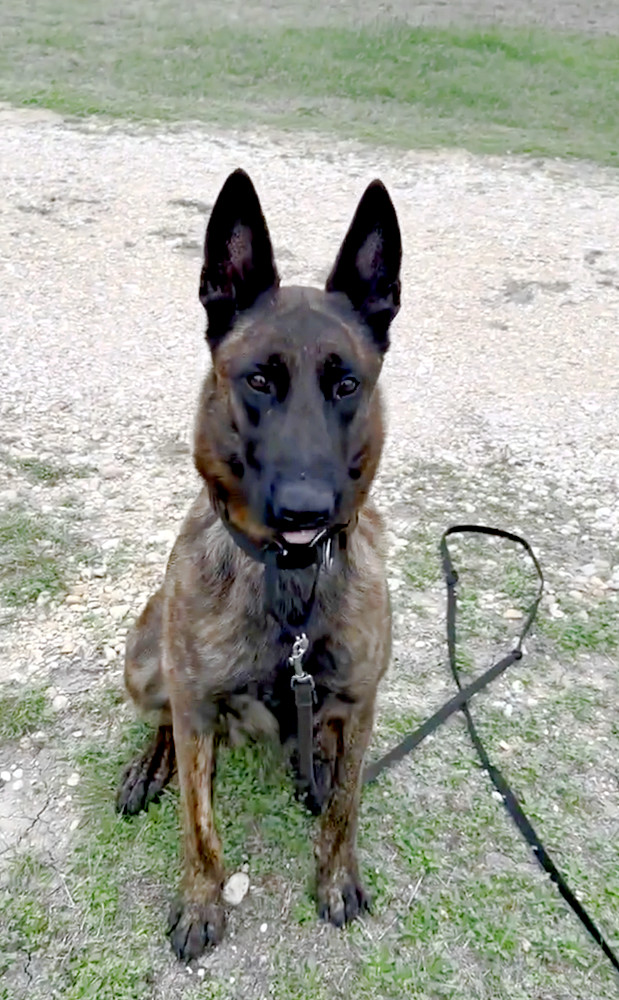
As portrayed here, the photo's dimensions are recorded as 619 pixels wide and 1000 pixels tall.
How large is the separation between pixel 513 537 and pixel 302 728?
6.36ft

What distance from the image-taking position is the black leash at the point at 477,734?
2.84m

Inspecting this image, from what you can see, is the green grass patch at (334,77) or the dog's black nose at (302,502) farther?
the green grass patch at (334,77)

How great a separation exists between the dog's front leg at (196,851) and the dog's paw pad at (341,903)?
0.29 meters

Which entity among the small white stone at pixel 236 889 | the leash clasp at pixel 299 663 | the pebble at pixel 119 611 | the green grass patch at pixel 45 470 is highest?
the leash clasp at pixel 299 663

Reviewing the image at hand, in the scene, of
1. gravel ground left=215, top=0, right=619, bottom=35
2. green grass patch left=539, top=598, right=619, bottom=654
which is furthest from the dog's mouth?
gravel ground left=215, top=0, right=619, bottom=35

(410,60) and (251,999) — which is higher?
(410,60)

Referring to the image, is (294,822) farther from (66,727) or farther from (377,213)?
(377,213)

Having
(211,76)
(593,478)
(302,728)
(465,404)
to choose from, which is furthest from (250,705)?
(211,76)

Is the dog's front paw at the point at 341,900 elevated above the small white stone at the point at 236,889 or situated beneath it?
elevated above

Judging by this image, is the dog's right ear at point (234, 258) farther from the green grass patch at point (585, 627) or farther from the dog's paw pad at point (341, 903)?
the green grass patch at point (585, 627)

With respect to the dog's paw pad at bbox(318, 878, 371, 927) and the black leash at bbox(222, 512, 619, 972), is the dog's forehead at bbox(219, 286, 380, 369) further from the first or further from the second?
the dog's paw pad at bbox(318, 878, 371, 927)

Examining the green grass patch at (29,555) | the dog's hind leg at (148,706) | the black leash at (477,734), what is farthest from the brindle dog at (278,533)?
the green grass patch at (29,555)

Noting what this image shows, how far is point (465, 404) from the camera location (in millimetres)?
5406

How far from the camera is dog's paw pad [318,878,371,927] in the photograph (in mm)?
2777
